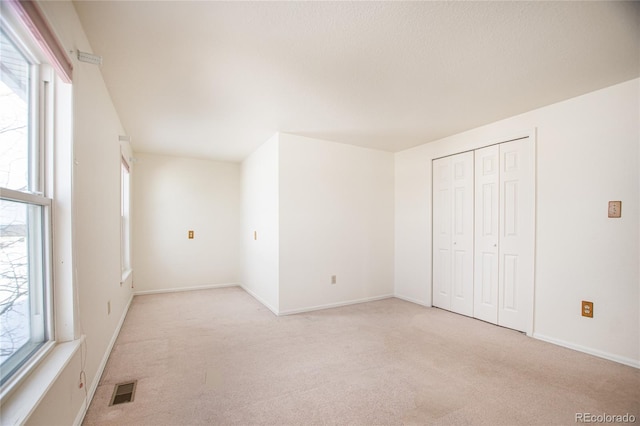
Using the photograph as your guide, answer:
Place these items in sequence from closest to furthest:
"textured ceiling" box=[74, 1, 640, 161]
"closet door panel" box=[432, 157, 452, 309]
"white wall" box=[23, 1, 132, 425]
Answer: "white wall" box=[23, 1, 132, 425] < "textured ceiling" box=[74, 1, 640, 161] < "closet door panel" box=[432, 157, 452, 309]

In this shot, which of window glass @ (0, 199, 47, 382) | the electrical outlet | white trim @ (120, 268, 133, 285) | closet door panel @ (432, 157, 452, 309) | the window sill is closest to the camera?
A: the window sill

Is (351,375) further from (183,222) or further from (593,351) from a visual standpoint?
(183,222)

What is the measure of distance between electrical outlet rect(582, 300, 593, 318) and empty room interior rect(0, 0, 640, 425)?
0.04m

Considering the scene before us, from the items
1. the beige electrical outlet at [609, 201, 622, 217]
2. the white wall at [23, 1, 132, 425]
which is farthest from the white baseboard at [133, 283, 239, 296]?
the beige electrical outlet at [609, 201, 622, 217]

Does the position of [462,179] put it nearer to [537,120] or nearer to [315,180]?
[537,120]

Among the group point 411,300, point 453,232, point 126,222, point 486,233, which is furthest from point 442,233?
point 126,222

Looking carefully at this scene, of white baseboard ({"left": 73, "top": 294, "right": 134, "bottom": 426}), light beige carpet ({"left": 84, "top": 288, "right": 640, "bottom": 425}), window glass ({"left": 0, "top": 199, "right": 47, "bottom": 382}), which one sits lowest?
light beige carpet ({"left": 84, "top": 288, "right": 640, "bottom": 425})

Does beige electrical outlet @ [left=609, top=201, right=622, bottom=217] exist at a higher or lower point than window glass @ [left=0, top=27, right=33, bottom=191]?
lower

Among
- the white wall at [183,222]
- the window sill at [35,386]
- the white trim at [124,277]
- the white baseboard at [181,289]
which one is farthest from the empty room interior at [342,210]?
the white wall at [183,222]

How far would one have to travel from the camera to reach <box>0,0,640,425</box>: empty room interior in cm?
163

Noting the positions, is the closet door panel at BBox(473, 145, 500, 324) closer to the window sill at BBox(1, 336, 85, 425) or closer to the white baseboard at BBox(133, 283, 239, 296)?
the window sill at BBox(1, 336, 85, 425)

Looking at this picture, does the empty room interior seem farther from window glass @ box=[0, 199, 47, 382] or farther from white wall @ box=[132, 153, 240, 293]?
white wall @ box=[132, 153, 240, 293]

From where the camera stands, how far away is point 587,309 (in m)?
2.78

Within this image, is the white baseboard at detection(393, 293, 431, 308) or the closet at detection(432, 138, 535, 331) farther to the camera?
the white baseboard at detection(393, 293, 431, 308)
